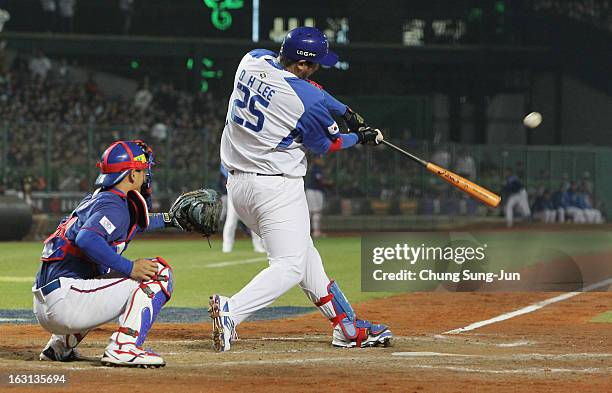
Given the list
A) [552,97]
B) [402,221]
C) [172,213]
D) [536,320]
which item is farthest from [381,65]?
[172,213]

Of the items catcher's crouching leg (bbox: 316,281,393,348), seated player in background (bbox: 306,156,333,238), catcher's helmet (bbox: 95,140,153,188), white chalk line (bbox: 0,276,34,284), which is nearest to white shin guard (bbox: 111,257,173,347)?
catcher's helmet (bbox: 95,140,153,188)

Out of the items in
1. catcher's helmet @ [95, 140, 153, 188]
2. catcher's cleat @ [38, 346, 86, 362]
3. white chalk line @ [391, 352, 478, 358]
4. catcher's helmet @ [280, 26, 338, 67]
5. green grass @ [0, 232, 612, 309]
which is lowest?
green grass @ [0, 232, 612, 309]

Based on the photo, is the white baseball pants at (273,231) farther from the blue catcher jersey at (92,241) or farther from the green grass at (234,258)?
the green grass at (234,258)

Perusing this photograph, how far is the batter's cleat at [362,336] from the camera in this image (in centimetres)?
795

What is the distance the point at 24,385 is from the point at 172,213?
155cm

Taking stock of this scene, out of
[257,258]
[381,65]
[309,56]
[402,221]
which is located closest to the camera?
[309,56]

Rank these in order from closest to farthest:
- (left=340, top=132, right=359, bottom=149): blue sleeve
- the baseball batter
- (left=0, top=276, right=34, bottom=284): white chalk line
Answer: the baseball batter, (left=340, top=132, right=359, bottom=149): blue sleeve, (left=0, top=276, right=34, bottom=284): white chalk line

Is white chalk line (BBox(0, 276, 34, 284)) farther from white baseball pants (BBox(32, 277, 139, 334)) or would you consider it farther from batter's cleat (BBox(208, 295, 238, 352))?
white baseball pants (BBox(32, 277, 139, 334))

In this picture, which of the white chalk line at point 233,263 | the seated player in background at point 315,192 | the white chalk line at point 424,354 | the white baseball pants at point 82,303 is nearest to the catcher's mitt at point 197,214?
the white baseball pants at point 82,303

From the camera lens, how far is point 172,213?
7.23 meters

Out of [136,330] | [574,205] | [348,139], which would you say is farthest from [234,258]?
[574,205]

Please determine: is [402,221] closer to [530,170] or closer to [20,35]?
[530,170]

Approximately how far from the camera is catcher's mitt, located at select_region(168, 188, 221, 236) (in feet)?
23.5

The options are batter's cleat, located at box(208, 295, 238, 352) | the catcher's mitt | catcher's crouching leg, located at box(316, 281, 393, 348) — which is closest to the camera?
the catcher's mitt
